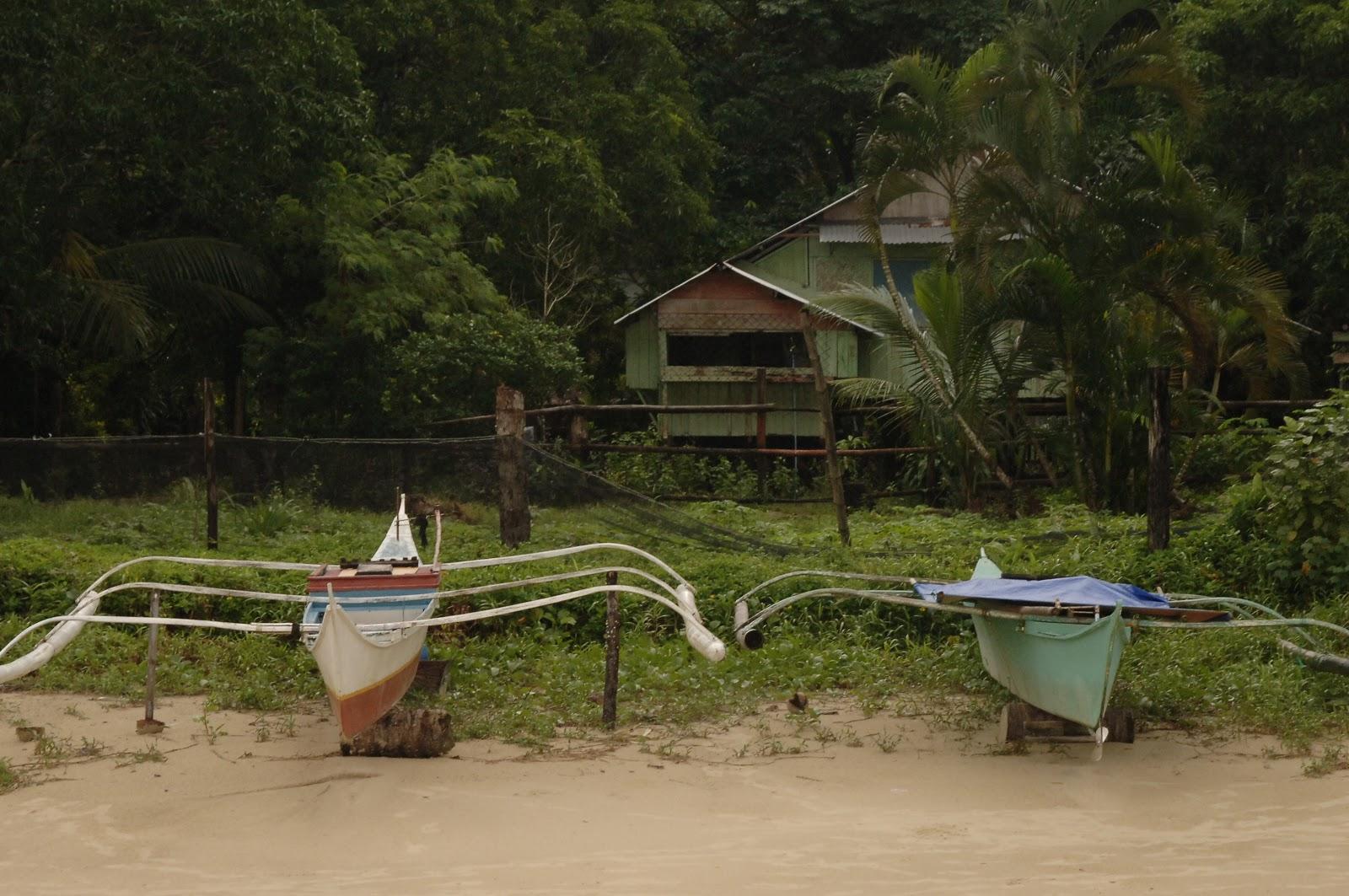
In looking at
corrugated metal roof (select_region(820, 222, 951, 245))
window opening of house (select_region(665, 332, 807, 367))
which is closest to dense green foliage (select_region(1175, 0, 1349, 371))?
corrugated metal roof (select_region(820, 222, 951, 245))

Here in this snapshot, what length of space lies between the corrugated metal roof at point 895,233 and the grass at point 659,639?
8.41 m

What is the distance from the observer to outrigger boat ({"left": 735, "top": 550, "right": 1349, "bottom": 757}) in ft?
21.9

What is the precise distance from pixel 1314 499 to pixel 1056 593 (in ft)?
8.52

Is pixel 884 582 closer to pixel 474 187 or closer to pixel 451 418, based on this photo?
pixel 451 418

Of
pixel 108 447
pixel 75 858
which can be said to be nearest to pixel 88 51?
pixel 108 447

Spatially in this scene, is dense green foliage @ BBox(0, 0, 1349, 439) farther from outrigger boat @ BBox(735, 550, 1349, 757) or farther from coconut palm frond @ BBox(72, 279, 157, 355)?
outrigger boat @ BBox(735, 550, 1349, 757)

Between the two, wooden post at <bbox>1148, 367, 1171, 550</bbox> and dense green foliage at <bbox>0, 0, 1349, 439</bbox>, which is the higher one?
dense green foliage at <bbox>0, 0, 1349, 439</bbox>

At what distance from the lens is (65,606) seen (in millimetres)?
9828

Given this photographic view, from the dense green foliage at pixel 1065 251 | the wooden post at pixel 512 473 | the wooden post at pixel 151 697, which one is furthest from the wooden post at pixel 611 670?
the dense green foliage at pixel 1065 251

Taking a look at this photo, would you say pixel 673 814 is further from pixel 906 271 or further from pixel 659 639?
pixel 906 271

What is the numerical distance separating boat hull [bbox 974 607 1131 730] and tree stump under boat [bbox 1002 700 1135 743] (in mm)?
97

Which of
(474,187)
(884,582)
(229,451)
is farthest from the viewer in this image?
(474,187)

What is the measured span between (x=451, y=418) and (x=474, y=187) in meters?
3.04

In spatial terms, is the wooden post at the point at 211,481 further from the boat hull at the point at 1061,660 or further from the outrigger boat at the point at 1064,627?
the boat hull at the point at 1061,660
